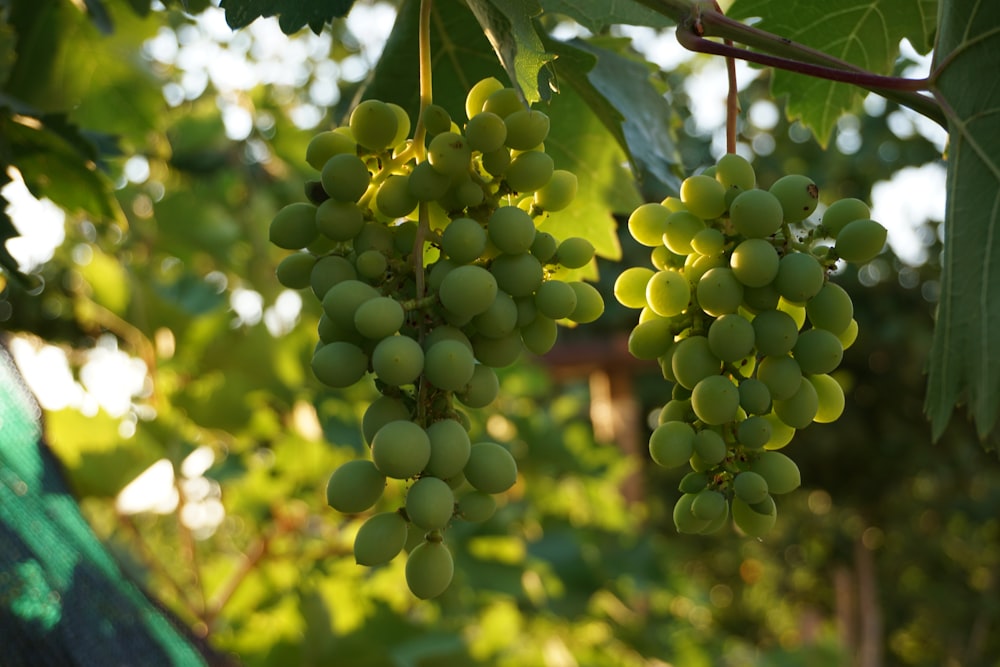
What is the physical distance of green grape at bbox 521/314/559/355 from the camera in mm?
399

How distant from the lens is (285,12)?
0.43m

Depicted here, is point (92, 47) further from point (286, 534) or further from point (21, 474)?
point (286, 534)

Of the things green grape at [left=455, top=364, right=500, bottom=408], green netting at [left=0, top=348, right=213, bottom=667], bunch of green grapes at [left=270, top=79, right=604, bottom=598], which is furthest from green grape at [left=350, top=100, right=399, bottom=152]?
green netting at [left=0, top=348, right=213, bottom=667]

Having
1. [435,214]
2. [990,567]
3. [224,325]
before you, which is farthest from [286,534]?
[990,567]

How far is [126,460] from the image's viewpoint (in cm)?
125

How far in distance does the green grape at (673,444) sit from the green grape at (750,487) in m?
0.02

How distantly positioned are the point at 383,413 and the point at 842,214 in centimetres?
21

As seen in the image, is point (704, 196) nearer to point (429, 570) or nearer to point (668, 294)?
point (668, 294)

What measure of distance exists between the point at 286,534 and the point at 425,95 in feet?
3.86

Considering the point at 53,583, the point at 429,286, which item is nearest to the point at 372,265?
the point at 429,286

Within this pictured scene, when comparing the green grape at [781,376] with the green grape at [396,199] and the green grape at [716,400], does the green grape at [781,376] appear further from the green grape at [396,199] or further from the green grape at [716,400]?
the green grape at [396,199]

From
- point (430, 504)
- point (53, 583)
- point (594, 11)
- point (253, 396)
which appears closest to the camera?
point (430, 504)

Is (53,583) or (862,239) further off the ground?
(862,239)

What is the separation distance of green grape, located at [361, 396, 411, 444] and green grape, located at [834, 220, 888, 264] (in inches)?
7.5
